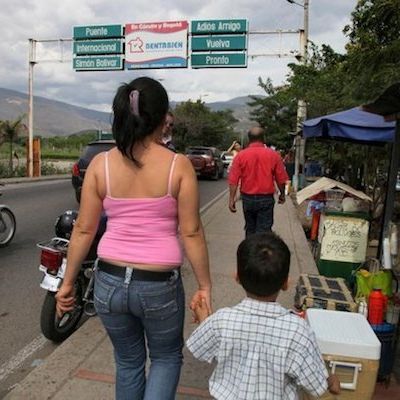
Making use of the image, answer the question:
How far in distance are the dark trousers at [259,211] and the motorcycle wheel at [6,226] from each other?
403cm

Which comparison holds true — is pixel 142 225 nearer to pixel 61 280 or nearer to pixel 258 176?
pixel 61 280

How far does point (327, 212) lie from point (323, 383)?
16.3ft

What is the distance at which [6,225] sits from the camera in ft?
28.1

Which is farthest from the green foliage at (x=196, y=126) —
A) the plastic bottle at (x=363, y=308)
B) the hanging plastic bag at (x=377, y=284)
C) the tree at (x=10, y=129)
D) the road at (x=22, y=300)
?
the plastic bottle at (x=363, y=308)

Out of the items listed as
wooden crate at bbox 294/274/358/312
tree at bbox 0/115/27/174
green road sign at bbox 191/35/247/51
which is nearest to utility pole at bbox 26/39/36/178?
tree at bbox 0/115/27/174

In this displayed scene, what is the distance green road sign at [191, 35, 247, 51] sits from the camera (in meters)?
21.7

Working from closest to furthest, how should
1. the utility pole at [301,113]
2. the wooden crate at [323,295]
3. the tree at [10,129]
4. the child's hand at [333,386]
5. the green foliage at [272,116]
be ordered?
the child's hand at [333,386]
the wooden crate at [323,295]
the utility pole at [301,113]
the tree at [10,129]
the green foliage at [272,116]

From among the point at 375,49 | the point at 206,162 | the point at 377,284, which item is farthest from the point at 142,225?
the point at 206,162

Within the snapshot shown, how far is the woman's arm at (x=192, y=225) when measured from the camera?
2.38m

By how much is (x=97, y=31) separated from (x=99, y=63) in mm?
1336

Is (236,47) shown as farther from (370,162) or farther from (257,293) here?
(257,293)

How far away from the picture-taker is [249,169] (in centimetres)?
636

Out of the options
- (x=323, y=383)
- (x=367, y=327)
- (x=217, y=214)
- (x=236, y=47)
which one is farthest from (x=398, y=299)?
(x=236, y=47)

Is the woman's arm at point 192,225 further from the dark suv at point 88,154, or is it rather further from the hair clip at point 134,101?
the dark suv at point 88,154
